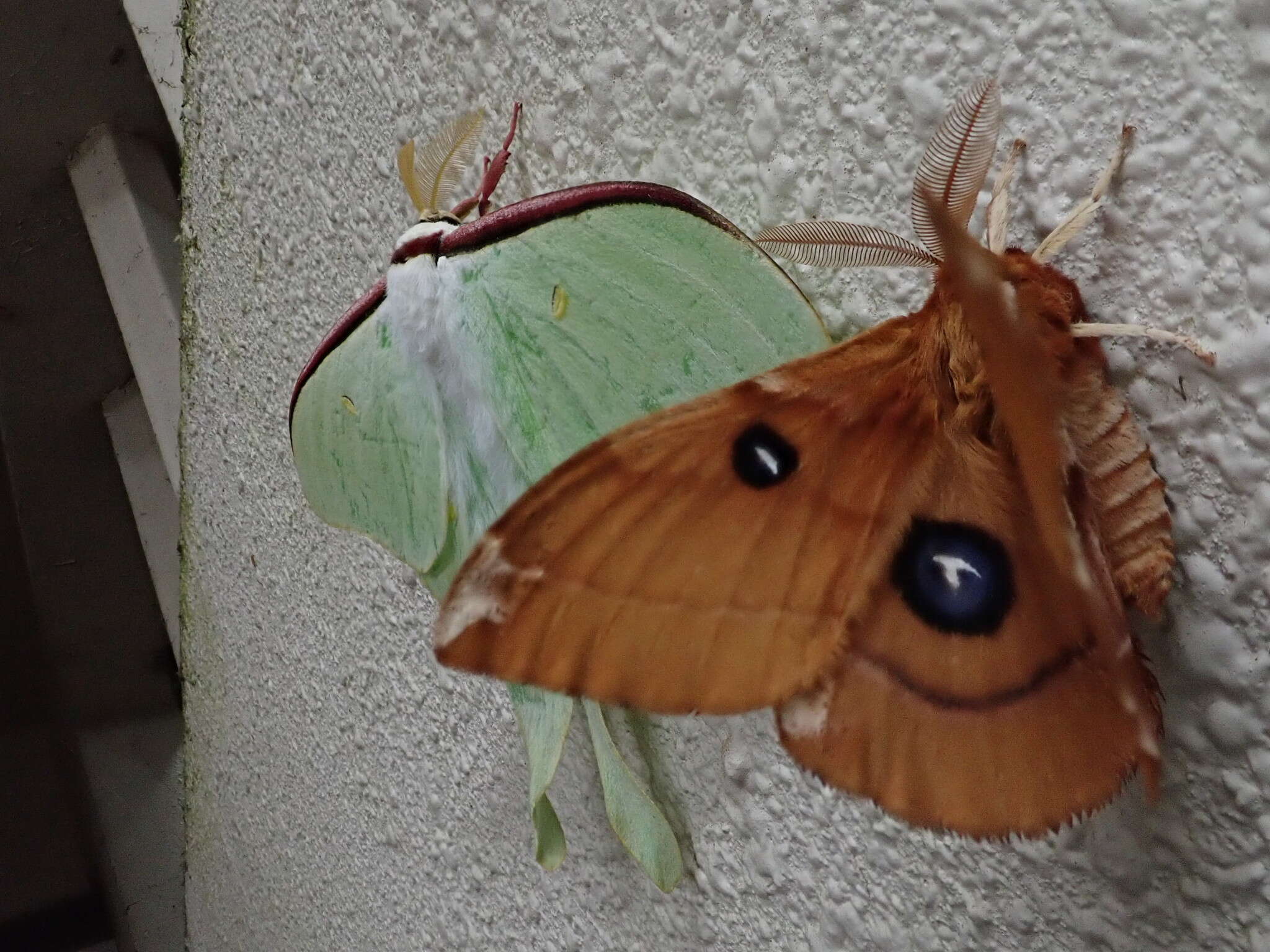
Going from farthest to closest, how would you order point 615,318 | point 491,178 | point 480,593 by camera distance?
point 491,178 → point 615,318 → point 480,593

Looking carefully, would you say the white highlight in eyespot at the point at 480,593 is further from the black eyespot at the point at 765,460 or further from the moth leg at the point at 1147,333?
the moth leg at the point at 1147,333

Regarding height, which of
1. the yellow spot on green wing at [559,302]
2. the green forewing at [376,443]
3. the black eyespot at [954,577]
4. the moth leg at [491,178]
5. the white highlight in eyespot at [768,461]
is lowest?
the green forewing at [376,443]

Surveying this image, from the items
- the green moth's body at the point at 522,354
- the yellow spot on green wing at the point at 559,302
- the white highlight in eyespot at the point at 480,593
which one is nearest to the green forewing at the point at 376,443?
the green moth's body at the point at 522,354

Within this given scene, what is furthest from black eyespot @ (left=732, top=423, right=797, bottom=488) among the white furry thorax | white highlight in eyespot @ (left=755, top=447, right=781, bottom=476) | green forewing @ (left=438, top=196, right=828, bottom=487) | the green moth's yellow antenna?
the green moth's yellow antenna

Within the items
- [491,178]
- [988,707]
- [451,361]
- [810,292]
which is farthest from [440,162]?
[988,707]

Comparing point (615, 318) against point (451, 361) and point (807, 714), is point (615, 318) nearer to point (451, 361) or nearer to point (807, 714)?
point (451, 361)

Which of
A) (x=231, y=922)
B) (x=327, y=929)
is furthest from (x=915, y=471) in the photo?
(x=231, y=922)
